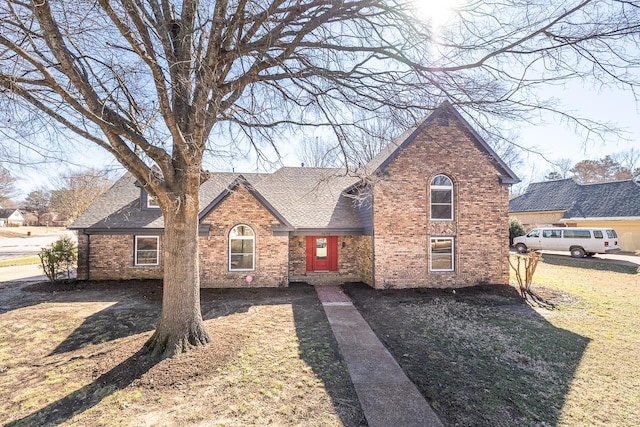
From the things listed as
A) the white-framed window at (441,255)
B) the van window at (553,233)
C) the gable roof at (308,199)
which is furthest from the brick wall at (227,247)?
the van window at (553,233)

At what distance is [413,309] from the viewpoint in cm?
925

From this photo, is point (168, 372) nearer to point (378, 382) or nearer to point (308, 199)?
point (378, 382)

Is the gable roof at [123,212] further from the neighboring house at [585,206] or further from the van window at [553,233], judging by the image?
the neighboring house at [585,206]

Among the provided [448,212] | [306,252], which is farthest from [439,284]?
[306,252]

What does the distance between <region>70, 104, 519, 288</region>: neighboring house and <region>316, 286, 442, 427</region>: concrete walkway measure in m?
4.51

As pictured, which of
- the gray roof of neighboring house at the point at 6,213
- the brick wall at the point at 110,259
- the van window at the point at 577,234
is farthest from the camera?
the gray roof of neighboring house at the point at 6,213

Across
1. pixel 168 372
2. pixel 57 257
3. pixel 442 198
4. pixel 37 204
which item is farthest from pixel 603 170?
pixel 37 204

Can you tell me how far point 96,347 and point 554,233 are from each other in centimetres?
2631

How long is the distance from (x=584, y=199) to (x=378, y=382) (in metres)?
30.2

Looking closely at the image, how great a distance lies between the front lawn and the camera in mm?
4367

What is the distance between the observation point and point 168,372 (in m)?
5.09

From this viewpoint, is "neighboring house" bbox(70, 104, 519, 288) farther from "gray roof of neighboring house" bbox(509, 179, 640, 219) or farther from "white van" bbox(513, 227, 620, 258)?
"gray roof of neighboring house" bbox(509, 179, 640, 219)

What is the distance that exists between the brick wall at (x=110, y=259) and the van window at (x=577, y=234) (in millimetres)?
25755

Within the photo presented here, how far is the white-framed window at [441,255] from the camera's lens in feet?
39.0
